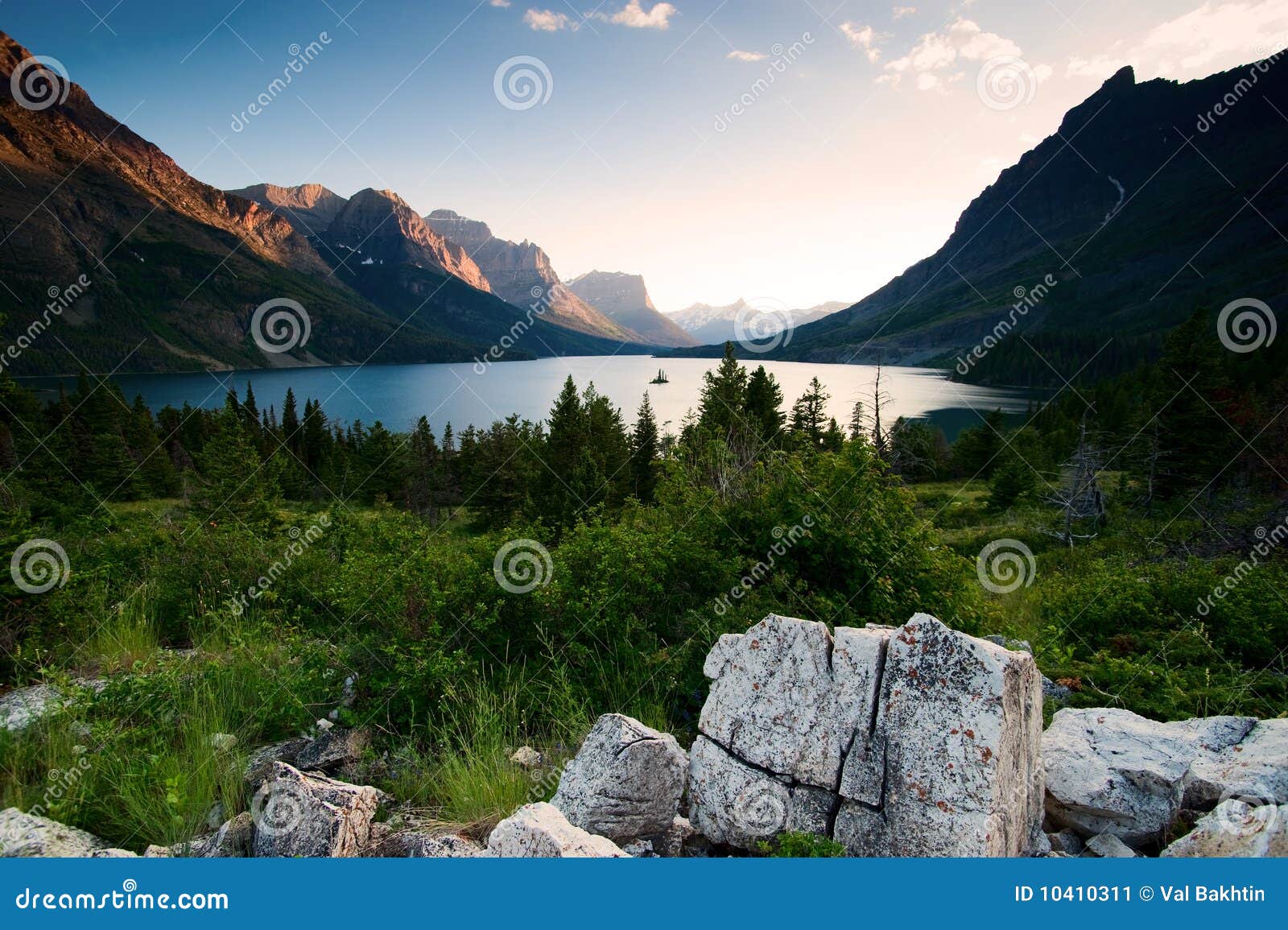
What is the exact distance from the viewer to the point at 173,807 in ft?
13.9

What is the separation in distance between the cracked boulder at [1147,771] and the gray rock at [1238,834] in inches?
13.8

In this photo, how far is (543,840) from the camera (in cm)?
346

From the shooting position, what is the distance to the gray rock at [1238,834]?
3342 millimetres

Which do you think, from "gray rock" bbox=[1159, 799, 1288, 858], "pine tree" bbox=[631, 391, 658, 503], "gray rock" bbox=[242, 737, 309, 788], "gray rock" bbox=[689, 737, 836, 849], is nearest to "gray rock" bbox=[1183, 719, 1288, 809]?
"gray rock" bbox=[1159, 799, 1288, 858]

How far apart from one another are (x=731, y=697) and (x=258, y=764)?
3.89 meters

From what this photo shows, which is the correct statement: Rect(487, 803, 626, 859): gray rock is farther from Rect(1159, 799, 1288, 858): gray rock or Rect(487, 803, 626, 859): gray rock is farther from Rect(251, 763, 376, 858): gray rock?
Rect(1159, 799, 1288, 858): gray rock

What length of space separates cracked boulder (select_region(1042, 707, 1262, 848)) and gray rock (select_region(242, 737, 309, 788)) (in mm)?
6053

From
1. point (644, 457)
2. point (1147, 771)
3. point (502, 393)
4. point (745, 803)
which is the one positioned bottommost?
point (745, 803)

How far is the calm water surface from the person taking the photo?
94188mm

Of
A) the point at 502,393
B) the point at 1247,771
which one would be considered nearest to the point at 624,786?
the point at 1247,771

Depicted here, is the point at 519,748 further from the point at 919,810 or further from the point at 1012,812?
the point at 1012,812

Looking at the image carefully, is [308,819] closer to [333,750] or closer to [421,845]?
[421,845]

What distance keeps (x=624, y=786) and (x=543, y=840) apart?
2.61ft

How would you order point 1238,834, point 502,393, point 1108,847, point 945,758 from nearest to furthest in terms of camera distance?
point 1238,834 < point 945,758 < point 1108,847 < point 502,393
